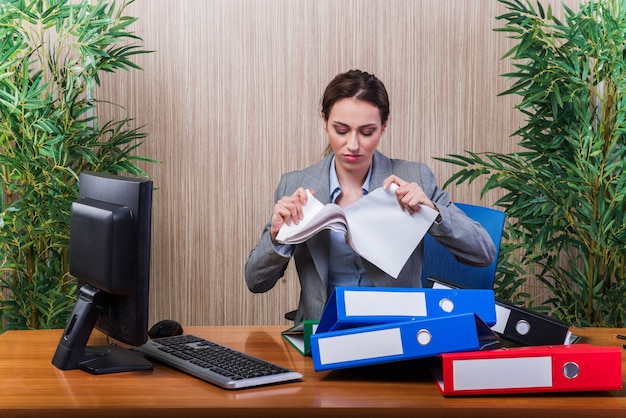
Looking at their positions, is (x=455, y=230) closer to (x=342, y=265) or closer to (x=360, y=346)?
(x=342, y=265)

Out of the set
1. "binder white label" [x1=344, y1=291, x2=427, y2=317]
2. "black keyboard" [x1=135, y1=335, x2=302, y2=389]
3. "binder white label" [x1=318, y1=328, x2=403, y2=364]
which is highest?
"binder white label" [x1=344, y1=291, x2=427, y2=317]

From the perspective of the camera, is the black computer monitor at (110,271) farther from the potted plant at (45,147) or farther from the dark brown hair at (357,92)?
the potted plant at (45,147)

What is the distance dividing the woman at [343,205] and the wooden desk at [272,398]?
1.80ft

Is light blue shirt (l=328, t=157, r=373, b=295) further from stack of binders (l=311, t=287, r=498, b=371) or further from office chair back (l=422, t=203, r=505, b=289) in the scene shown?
stack of binders (l=311, t=287, r=498, b=371)

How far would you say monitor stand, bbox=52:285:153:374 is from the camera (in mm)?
1866

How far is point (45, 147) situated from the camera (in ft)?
11.4

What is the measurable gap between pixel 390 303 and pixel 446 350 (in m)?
0.18

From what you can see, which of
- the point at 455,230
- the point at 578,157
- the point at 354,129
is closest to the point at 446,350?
the point at 455,230

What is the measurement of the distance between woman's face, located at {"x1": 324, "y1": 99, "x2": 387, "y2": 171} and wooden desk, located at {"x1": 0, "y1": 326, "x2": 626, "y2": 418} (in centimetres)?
84

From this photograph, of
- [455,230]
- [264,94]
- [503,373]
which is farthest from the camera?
[264,94]

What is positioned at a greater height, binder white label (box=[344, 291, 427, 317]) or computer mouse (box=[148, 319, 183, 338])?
binder white label (box=[344, 291, 427, 317])

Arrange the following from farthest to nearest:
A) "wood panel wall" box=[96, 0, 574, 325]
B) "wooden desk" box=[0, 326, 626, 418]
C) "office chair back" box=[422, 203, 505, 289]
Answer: "wood panel wall" box=[96, 0, 574, 325] < "office chair back" box=[422, 203, 505, 289] < "wooden desk" box=[0, 326, 626, 418]

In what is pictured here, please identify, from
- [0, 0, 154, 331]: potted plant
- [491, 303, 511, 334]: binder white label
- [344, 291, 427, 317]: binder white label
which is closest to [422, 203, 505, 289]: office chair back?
[491, 303, 511, 334]: binder white label

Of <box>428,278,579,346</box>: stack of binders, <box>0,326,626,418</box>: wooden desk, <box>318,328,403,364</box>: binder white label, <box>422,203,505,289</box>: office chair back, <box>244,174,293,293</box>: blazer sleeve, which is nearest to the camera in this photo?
<box>0,326,626,418</box>: wooden desk
